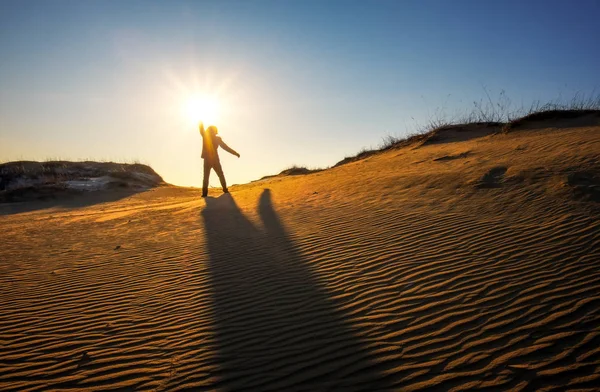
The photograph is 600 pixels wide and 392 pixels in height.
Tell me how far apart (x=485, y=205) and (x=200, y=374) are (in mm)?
5466

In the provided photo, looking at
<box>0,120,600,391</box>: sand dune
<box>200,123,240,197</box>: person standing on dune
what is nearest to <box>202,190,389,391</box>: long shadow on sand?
<box>0,120,600,391</box>: sand dune

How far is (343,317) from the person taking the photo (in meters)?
3.63

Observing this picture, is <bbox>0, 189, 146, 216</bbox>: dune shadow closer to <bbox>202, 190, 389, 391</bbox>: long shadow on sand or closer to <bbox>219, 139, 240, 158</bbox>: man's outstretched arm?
<bbox>219, 139, 240, 158</bbox>: man's outstretched arm

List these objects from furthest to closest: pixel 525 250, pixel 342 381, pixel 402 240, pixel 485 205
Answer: pixel 485 205 → pixel 402 240 → pixel 525 250 → pixel 342 381

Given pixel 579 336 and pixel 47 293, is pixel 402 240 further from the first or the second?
pixel 47 293

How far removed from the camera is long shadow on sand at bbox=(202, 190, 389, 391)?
2859 mm

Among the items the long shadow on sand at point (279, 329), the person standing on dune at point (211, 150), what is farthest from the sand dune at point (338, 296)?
the person standing on dune at point (211, 150)

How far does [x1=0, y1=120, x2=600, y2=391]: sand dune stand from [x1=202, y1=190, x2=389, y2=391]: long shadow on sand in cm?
2

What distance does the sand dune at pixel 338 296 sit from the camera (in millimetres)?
2918

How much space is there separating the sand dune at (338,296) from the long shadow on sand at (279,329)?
2 cm

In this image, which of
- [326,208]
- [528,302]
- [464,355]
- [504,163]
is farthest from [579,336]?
[504,163]

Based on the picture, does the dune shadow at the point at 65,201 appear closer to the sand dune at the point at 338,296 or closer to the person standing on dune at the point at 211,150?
the person standing on dune at the point at 211,150

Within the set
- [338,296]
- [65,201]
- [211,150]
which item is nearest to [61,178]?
[65,201]

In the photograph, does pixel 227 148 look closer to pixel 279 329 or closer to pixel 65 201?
pixel 65 201
